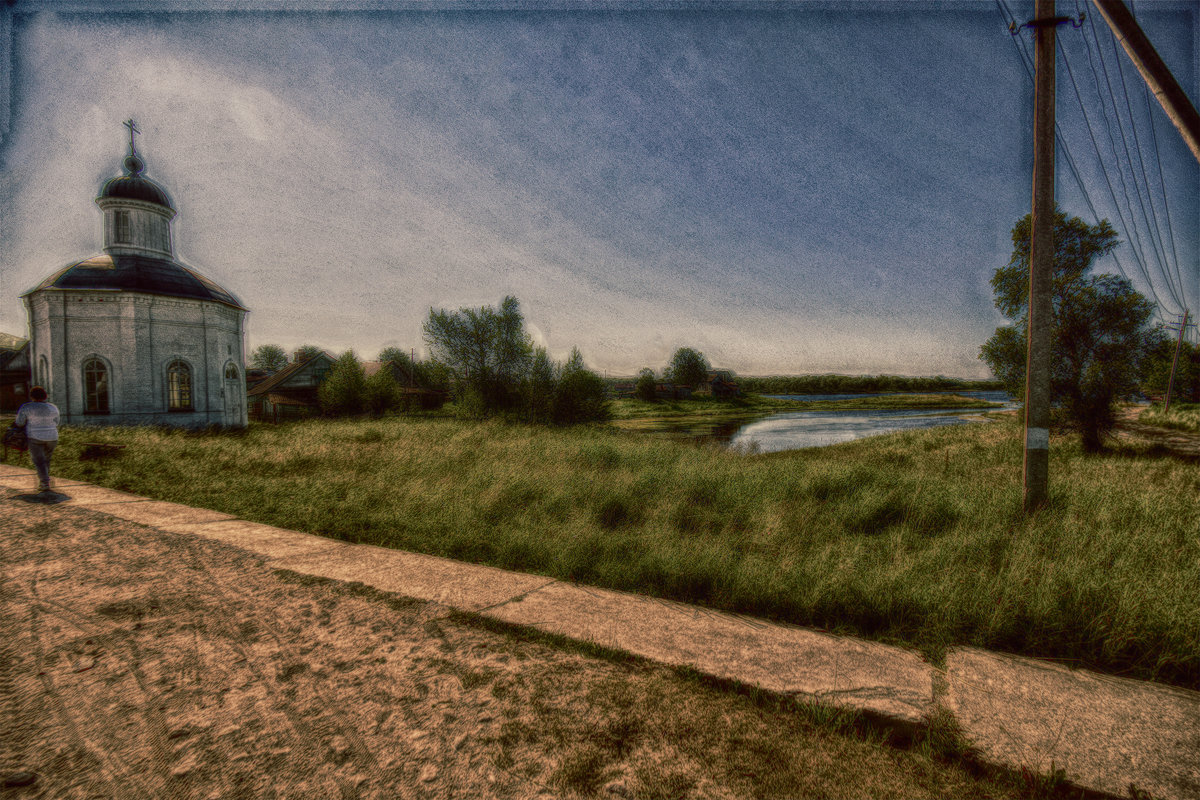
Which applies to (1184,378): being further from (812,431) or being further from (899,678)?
(899,678)

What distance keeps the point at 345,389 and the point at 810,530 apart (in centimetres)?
3655

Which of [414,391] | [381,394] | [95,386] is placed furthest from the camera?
[414,391]

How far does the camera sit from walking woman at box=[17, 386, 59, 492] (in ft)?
23.9

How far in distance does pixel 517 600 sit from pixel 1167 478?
1281 centimetres

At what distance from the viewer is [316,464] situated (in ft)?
34.3

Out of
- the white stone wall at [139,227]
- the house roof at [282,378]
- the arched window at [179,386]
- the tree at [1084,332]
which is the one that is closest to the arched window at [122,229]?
the white stone wall at [139,227]

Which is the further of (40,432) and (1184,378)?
(1184,378)

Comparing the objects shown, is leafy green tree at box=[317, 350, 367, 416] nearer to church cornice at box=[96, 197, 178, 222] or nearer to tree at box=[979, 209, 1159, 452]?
church cornice at box=[96, 197, 178, 222]

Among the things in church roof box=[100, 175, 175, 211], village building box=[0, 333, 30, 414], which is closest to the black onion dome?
church roof box=[100, 175, 175, 211]

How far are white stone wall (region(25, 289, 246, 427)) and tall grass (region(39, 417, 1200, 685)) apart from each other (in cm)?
1368

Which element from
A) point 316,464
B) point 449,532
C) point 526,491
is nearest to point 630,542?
point 449,532

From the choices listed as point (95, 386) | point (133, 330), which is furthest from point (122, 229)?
point (95, 386)

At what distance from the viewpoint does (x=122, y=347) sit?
68.4 feet

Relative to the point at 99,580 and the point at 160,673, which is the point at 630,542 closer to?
the point at 160,673
